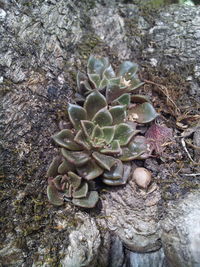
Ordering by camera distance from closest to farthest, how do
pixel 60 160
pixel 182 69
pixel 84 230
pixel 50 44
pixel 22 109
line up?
pixel 84 230
pixel 60 160
pixel 22 109
pixel 50 44
pixel 182 69

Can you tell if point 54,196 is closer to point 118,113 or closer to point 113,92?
point 118,113

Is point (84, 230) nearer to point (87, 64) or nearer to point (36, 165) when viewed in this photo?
point (36, 165)

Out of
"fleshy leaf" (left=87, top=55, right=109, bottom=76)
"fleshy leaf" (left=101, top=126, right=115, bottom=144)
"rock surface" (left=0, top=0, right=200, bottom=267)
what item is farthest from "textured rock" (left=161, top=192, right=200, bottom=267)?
"fleshy leaf" (left=87, top=55, right=109, bottom=76)

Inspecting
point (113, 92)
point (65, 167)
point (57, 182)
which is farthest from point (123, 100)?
point (57, 182)

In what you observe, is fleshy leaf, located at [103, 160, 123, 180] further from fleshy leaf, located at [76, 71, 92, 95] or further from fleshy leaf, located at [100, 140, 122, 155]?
fleshy leaf, located at [76, 71, 92, 95]

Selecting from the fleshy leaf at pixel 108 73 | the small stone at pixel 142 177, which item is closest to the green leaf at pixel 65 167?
the small stone at pixel 142 177

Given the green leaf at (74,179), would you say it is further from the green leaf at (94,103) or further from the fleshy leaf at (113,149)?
the green leaf at (94,103)

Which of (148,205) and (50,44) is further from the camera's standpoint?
(50,44)

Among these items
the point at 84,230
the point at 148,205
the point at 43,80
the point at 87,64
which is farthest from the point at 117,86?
the point at 84,230
